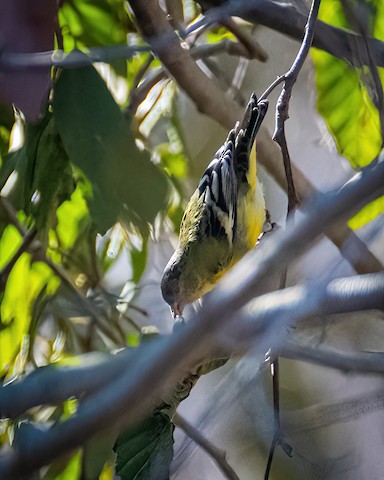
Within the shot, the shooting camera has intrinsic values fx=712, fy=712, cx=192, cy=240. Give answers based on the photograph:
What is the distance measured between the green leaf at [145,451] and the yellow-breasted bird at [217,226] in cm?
52

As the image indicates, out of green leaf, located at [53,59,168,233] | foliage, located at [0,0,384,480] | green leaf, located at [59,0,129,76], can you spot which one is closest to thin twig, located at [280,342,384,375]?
foliage, located at [0,0,384,480]

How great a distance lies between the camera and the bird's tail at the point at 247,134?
1.12 meters

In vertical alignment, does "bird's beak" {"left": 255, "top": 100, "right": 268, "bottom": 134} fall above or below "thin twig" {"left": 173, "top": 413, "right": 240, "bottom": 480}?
above

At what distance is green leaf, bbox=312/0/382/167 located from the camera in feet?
3.56

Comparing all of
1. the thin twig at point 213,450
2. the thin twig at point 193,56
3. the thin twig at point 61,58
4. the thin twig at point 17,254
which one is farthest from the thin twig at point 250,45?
the thin twig at point 213,450

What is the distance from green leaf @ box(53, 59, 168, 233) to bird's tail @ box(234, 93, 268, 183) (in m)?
0.26

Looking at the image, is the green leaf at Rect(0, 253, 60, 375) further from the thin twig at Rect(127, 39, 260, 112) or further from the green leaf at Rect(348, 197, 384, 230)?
the green leaf at Rect(348, 197, 384, 230)

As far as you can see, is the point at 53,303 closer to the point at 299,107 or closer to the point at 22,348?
the point at 22,348

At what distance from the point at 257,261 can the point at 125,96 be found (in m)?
0.91

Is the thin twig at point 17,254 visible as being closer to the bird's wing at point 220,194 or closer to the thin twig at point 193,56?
the thin twig at point 193,56

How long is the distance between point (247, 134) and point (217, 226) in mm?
288

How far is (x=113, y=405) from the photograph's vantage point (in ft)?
1.13

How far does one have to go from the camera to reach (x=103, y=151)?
2.91 feet

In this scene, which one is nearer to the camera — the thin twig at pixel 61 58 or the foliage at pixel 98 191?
the thin twig at pixel 61 58
